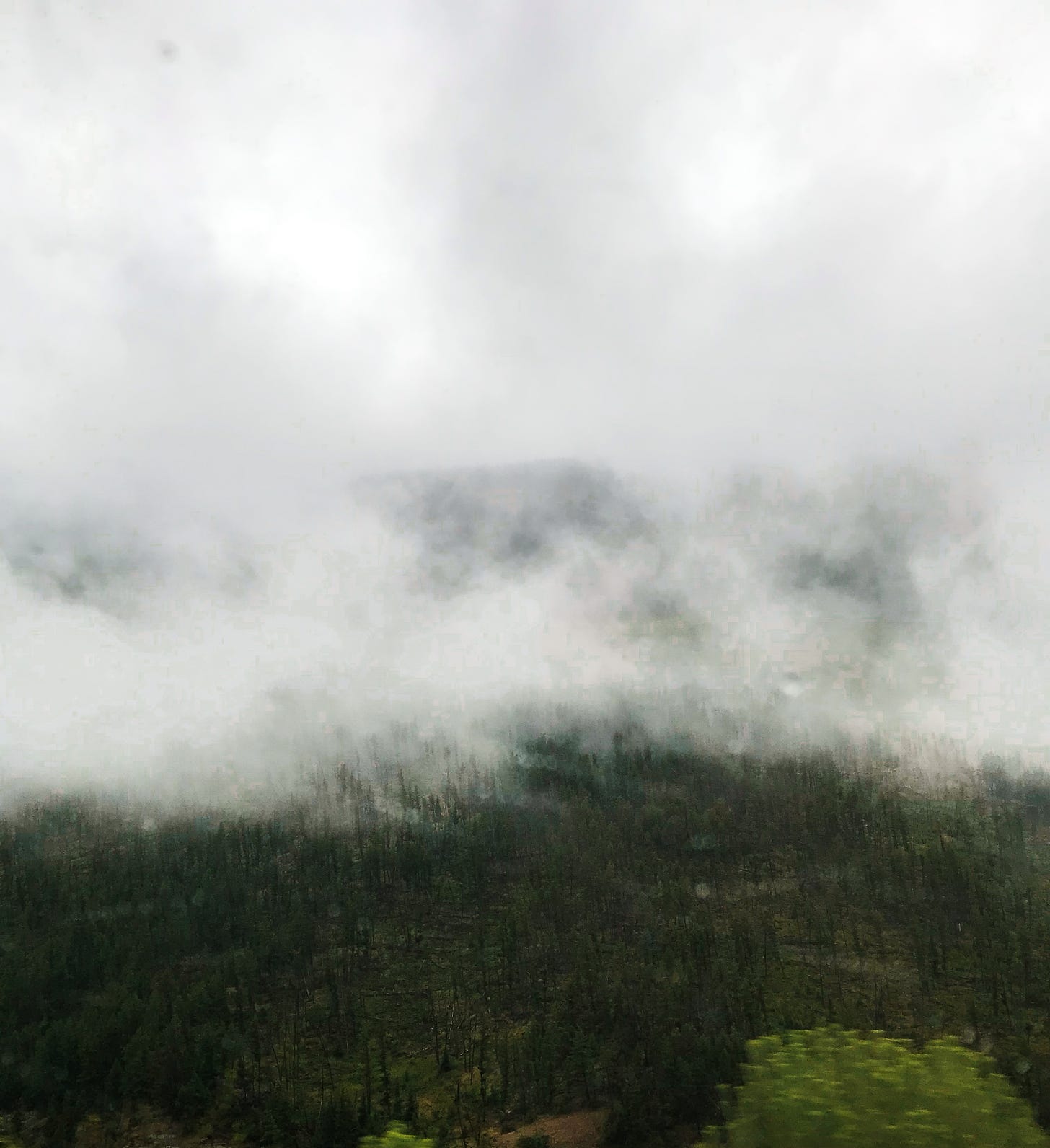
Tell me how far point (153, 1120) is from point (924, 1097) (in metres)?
171

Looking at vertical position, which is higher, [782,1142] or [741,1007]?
[782,1142]

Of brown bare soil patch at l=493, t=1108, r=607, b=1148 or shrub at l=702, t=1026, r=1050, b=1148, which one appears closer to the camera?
shrub at l=702, t=1026, r=1050, b=1148

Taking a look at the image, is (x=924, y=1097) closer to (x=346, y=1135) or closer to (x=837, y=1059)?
(x=837, y=1059)

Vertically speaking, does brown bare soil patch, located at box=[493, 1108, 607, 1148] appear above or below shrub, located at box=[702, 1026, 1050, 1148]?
below

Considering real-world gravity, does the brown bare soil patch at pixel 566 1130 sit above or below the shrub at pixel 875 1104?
below

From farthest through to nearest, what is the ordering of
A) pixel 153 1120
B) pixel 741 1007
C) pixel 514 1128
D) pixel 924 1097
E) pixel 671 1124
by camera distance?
pixel 741 1007, pixel 153 1120, pixel 514 1128, pixel 671 1124, pixel 924 1097

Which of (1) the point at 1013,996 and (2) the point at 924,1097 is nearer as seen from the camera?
(2) the point at 924,1097

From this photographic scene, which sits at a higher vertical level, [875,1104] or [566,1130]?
[875,1104]

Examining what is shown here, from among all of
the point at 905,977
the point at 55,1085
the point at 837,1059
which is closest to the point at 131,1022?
the point at 55,1085

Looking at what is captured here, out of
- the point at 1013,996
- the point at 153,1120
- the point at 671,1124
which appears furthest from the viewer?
the point at 1013,996

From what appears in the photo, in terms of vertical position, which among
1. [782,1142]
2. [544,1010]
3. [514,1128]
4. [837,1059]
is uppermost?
[837,1059]

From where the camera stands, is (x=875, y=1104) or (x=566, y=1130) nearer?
(x=875, y=1104)

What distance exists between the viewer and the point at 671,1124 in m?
119

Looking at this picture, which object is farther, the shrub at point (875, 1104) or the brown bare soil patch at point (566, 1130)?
the brown bare soil patch at point (566, 1130)
